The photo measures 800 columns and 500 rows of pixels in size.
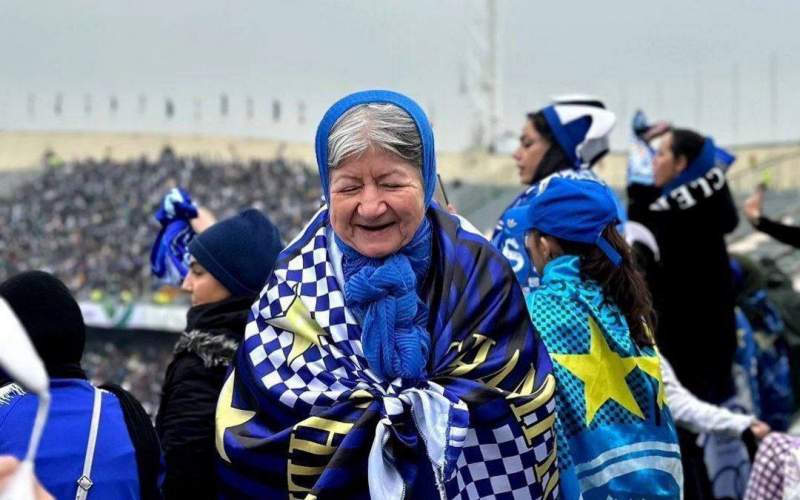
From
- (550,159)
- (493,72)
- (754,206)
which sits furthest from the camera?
(493,72)

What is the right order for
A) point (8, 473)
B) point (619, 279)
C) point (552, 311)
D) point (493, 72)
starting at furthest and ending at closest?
point (493, 72)
point (619, 279)
point (552, 311)
point (8, 473)

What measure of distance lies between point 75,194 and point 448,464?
39.1m

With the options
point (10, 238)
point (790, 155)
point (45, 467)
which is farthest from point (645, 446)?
point (10, 238)

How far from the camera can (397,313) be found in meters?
2.33

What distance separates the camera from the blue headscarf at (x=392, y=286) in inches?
90.7

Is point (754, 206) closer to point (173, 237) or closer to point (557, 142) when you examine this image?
point (557, 142)

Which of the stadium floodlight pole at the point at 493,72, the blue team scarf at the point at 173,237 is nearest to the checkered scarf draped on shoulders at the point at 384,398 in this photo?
the blue team scarf at the point at 173,237

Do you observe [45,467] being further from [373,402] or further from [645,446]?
[645,446]

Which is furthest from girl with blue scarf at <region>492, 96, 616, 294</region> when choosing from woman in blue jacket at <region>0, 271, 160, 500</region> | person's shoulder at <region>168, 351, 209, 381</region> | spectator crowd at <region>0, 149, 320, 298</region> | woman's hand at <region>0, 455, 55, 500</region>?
spectator crowd at <region>0, 149, 320, 298</region>

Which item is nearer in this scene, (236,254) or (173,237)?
(236,254)

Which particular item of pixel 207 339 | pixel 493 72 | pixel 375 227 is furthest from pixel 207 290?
pixel 493 72

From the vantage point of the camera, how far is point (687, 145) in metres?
4.87

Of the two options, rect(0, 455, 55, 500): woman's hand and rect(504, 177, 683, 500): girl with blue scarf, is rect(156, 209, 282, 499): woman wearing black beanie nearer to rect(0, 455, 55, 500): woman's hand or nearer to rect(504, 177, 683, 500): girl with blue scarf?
rect(504, 177, 683, 500): girl with blue scarf

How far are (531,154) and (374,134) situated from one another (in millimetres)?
1940
